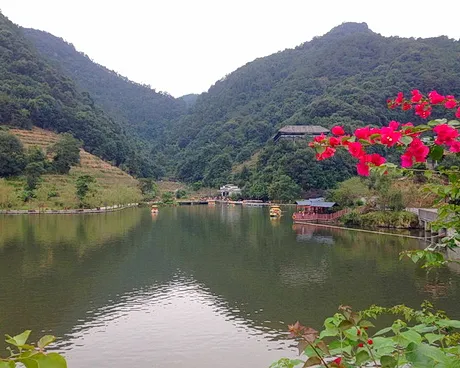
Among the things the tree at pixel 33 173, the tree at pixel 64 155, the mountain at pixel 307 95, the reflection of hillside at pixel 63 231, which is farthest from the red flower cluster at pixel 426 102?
the tree at pixel 64 155

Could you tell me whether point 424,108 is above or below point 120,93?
below

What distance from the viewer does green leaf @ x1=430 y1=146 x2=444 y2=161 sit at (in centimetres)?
178

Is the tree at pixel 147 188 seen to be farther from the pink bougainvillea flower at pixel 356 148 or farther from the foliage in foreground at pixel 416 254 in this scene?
the pink bougainvillea flower at pixel 356 148

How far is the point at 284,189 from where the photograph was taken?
5066 cm

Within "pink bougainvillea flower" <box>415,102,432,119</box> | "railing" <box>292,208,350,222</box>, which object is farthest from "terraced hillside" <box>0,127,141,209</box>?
"pink bougainvillea flower" <box>415,102,432,119</box>

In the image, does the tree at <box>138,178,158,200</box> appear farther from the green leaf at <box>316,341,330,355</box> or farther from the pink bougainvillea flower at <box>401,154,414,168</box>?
the green leaf at <box>316,341,330,355</box>

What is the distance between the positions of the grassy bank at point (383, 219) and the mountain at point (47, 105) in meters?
46.1

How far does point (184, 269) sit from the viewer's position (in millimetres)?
15727

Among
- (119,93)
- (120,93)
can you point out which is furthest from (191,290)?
(120,93)

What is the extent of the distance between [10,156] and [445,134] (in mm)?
50729

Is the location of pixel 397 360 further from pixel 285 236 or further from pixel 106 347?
pixel 285 236

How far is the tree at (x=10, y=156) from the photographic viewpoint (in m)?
45.8

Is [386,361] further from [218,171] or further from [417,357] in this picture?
[218,171]

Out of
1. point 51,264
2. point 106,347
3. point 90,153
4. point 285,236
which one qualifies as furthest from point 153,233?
point 90,153
